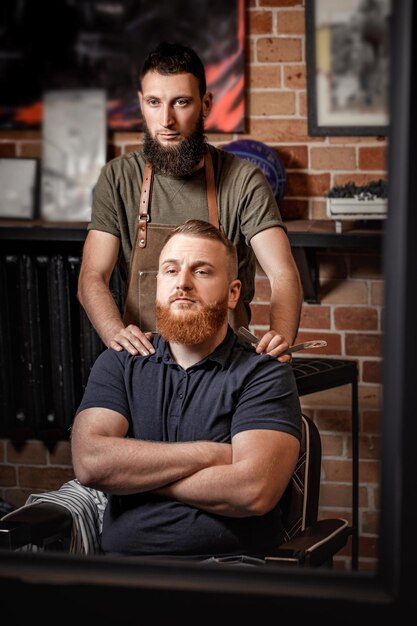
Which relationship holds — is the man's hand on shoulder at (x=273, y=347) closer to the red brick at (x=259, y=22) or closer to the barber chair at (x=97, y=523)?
the barber chair at (x=97, y=523)

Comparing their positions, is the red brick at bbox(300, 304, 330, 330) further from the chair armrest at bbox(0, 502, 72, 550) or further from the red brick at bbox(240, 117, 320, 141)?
the chair armrest at bbox(0, 502, 72, 550)

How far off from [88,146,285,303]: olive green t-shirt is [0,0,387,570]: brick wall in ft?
2.67

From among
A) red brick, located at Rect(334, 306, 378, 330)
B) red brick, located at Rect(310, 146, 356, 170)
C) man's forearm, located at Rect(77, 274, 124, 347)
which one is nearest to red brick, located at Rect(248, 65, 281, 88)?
red brick, located at Rect(310, 146, 356, 170)

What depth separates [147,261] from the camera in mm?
2430

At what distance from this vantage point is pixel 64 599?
64cm

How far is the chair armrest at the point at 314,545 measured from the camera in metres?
1.71

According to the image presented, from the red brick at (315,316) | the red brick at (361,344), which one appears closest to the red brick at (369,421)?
the red brick at (361,344)

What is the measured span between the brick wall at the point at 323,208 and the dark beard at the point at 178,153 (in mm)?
904

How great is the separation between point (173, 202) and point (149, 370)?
0.65 m

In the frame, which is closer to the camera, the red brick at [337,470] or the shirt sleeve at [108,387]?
the shirt sleeve at [108,387]

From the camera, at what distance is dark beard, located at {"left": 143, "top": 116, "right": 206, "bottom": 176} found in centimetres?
233

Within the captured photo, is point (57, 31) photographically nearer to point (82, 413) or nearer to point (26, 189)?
point (26, 189)

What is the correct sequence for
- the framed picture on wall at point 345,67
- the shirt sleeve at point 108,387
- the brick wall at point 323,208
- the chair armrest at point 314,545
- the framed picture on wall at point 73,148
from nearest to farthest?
the chair armrest at point 314,545 → the shirt sleeve at point 108,387 → the framed picture on wall at point 345,67 → the brick wall at point 323,208 → the framed picture on wall at point 73,148

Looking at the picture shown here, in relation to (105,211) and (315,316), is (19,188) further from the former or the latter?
(315,316)
